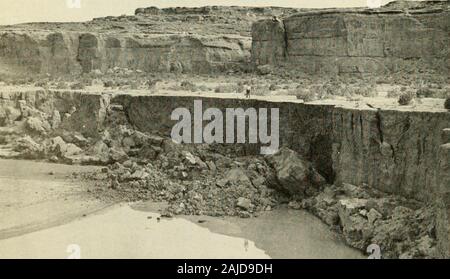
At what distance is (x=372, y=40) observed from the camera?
28422mm

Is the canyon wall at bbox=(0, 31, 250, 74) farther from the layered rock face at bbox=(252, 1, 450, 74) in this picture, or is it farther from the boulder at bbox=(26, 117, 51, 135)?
the boulder at bbox=(26, 117, 51, 135)

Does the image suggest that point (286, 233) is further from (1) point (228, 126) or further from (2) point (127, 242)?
(1) point (228, 126)

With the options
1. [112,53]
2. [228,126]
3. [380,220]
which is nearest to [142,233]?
[228,126]

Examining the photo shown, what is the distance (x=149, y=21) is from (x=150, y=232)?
39.2 meters

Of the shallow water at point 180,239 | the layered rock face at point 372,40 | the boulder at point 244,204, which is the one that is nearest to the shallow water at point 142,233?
the shallow water at point 180,239

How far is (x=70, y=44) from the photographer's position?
3519 cm

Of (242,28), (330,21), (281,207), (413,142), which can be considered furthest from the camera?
(242,28)

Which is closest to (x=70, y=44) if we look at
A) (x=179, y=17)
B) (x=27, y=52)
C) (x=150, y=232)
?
(x=27, y=52)

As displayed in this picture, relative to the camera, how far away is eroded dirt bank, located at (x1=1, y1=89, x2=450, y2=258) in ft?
41.2

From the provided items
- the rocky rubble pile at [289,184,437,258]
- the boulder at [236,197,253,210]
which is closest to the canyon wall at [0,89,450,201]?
the rocky rubble pile at [289,184,437,258]

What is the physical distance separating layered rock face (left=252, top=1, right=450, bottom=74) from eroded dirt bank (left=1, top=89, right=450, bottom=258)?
41.5ft

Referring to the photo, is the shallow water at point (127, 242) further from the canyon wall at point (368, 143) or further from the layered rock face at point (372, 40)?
the layered rock face at point (372, 40)

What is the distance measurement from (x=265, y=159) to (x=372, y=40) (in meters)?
15.0

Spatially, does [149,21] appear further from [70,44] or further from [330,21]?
[330,21]
